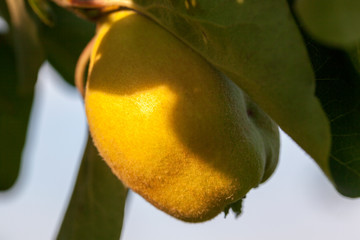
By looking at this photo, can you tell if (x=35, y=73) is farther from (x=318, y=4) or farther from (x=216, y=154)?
(x=318, y=4)

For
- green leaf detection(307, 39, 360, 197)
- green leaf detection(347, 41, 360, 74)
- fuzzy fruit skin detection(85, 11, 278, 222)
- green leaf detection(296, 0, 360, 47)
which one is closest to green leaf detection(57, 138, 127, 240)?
fuzzy fruit skin detection(85, 11, 278, 222)

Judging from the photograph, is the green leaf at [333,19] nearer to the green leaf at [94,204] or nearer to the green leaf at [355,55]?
the green leaf at [355,55]

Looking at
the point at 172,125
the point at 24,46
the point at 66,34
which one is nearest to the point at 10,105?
the point at 66,34

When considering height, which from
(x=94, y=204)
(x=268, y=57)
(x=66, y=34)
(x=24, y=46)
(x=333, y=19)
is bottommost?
(x=94, y=204)

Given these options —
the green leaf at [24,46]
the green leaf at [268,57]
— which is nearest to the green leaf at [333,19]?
the green leaf at [268,57]

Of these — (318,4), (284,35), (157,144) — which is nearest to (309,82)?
(284,35)

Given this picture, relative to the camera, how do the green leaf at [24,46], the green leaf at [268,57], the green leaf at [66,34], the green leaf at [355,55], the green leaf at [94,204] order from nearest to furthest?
1. the green leaf at [268,57]
2. the green leaf at [355,55]
3. the green leaf at [24,46]
4. the green leaf at [94,204]
5. the green leaf at [66,34]

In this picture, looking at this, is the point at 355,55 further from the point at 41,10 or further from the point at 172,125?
the point at 41,10
